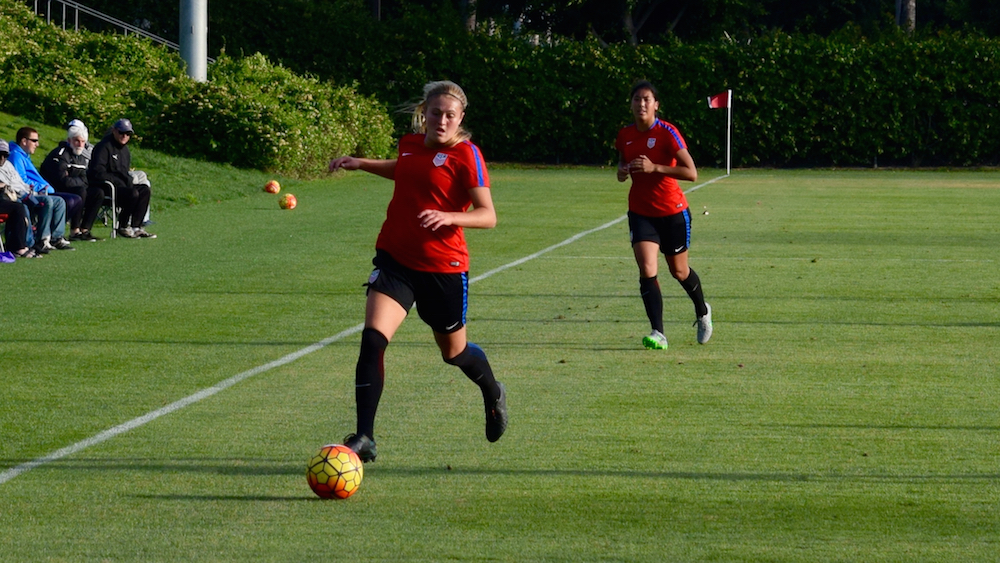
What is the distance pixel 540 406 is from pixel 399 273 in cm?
191

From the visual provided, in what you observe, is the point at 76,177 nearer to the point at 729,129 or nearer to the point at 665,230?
the point at 665,230

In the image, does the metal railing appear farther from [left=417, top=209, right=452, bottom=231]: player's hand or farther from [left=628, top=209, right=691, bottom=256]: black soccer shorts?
[left=417, top=209, right=452, bottom=231]: player's hand

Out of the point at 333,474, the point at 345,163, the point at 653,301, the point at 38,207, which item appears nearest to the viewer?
the point at 333,474

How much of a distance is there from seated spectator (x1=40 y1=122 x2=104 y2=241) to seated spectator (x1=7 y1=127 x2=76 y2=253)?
0.55 m

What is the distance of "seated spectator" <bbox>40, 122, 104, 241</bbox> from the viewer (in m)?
18.4

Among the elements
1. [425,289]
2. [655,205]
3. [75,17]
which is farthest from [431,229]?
[75,17]

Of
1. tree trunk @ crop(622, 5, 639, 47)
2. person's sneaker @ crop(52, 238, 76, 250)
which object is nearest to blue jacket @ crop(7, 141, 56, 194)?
person's sneaker @ crop(52, 238, 76, 250)

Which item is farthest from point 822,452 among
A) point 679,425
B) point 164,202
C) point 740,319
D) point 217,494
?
point 164,202

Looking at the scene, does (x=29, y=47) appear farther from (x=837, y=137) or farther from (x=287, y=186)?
(x=837, y=137)

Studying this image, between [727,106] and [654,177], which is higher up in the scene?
[727,106]

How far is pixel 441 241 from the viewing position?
6797 mm

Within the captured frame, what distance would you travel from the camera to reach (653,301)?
10.7m

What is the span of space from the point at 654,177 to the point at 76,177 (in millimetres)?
10469

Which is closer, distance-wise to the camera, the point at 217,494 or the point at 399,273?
the point at 217,494
